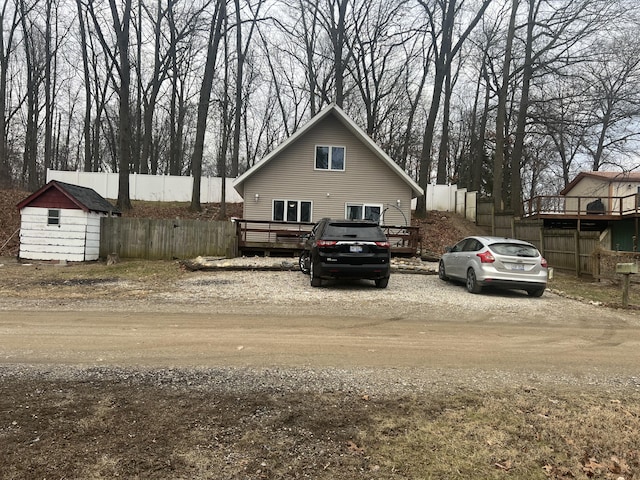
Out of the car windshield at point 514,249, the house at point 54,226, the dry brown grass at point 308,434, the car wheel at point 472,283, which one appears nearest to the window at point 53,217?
the house at point 54,226

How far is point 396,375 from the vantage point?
5031 millimetres

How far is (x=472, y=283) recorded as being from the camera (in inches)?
464

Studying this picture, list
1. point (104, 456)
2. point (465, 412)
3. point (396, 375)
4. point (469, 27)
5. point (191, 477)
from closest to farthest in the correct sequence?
point (191, 477), point (104, 456), point (465, 412), point (396, 375), point (469, 27)

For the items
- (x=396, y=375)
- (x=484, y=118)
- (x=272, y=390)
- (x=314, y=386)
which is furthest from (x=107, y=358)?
(x=484, y=118)

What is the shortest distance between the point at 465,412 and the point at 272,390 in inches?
71.3

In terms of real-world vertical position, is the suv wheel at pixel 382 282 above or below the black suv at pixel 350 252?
below

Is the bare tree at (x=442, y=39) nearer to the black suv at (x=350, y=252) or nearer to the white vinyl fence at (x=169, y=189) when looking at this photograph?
the white vinyl fence at (x=169, y=189)

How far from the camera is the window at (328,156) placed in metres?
22.4

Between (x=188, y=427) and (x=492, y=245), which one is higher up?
(x=492, y=245)

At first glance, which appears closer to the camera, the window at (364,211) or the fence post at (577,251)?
the fence post at (577,251)

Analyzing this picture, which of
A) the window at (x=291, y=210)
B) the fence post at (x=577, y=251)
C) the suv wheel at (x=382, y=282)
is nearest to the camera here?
the suv wheel at (x=382, y=282)

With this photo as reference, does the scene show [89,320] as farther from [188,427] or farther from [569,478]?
[569,478]

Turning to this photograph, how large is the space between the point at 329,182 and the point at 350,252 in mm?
11516

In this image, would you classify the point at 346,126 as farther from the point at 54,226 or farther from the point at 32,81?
the point at 32,81
